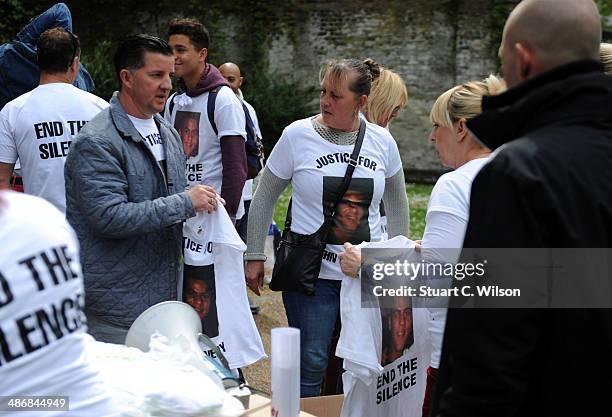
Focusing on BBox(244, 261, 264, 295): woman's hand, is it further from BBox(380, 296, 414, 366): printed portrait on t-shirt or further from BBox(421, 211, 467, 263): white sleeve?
BBox(421, 211, 467, 263): white sleeve

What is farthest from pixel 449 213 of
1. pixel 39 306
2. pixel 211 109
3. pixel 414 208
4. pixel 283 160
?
pixel 414 208

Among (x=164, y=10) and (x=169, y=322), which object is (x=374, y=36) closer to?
(x=164, y=10)

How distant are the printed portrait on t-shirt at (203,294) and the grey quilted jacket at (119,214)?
0.82 feet

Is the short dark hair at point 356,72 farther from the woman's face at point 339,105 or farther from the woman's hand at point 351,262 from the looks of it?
the woman's hand at point 351,262

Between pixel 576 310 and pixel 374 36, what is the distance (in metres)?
17.6

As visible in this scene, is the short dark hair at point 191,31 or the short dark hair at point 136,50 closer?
the short dark hair at point 136,50

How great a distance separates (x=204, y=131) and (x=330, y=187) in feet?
4.59

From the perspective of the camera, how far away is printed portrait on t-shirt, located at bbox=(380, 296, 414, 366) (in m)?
4.02

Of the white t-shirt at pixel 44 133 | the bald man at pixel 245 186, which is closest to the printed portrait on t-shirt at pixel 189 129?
the bald man at pixel 245 186

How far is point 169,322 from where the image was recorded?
2.92 metres

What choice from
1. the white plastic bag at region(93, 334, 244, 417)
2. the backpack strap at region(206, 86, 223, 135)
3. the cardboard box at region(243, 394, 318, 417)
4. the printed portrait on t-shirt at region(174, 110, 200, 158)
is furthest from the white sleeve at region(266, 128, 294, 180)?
the white plastic bag at region(93, 334, 244, 417)

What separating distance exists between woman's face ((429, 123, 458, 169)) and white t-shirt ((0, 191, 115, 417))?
198cm

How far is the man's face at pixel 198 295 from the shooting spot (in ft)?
14.0

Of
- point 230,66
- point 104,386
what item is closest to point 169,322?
point 104,386
